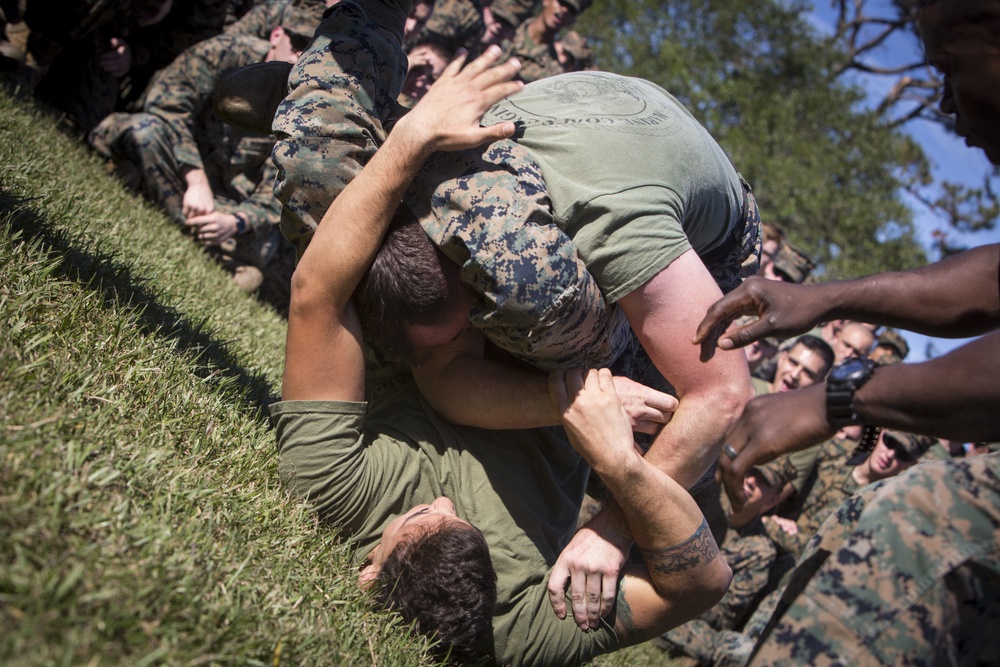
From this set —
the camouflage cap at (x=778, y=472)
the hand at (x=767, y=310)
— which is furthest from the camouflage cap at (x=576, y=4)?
the hand at (x=767, y=310)

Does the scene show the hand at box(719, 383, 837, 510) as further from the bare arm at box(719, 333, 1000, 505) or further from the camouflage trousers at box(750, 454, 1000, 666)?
the camouflage trousers at box(750, 454, 1000, 666)

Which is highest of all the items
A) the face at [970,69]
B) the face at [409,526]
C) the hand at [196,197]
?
the face at [970,69]

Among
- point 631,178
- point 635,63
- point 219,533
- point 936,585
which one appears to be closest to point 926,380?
point 936,585

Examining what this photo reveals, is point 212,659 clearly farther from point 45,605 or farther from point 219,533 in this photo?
point 219,533

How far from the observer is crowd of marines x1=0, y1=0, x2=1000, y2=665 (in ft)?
19.5

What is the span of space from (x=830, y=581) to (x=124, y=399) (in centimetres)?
218

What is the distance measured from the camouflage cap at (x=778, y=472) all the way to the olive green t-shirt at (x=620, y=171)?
2.95 metres

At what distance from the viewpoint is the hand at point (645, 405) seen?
10.6 ft

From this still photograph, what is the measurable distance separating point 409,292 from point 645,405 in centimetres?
98

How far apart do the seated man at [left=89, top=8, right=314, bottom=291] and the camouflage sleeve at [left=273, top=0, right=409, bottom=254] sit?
3.16 meters

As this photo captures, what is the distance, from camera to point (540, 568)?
336 centimetres

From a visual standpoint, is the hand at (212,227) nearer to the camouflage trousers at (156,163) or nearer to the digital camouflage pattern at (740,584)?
the camouflage trousers at (156,163)

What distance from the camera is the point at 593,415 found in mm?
3125

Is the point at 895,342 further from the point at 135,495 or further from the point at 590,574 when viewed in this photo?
the point at 135,495
